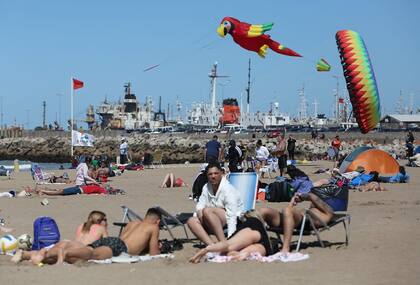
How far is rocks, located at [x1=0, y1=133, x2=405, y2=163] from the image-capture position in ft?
153

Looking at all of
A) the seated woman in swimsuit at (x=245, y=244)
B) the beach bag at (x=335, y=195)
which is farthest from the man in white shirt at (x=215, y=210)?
the beach bag at (x=335, y=195)

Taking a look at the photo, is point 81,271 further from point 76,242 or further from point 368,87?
point 368,87

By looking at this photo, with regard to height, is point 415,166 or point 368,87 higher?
point 368,87

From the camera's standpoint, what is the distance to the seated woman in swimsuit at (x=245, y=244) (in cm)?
641

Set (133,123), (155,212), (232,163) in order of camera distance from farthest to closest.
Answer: (133,123) < (232,163) < (155,212)

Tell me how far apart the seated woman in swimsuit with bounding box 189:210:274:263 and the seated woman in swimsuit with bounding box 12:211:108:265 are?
0.99 meters

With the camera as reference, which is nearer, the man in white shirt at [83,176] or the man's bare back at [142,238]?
the man's bare back at [142,238]

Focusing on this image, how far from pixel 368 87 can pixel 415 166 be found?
841cm

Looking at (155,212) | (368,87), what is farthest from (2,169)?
(155,212)

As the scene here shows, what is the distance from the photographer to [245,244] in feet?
21.5

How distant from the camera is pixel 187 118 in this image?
11094cm

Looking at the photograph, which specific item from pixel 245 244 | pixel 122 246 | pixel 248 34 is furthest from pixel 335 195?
pixel 248 34

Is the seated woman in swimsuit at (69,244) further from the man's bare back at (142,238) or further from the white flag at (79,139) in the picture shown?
the white flag at (79,139)

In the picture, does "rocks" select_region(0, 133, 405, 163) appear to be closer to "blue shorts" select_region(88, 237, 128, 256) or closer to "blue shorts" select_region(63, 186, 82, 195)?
"blue shorts" select_region(63, 186, 82, 195)
